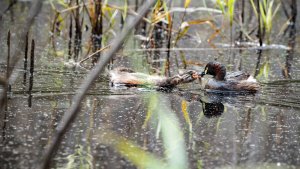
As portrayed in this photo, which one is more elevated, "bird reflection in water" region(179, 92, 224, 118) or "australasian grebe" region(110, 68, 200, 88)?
"australasian grebe" region(110, 68, 200, 88)

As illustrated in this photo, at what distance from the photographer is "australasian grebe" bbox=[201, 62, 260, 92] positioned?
5422 millimetres

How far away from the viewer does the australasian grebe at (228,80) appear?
5.42 meters

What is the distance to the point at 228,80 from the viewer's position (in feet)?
18.5

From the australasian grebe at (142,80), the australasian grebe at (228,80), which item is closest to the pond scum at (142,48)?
the australasian grebe at (142,80)

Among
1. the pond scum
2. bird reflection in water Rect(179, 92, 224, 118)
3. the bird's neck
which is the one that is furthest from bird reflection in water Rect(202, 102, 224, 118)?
the bird's neck

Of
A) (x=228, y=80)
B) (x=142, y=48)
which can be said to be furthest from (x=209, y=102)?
(x=142, y=48)

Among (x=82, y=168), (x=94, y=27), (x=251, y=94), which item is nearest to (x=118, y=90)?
(x=251, y=94)

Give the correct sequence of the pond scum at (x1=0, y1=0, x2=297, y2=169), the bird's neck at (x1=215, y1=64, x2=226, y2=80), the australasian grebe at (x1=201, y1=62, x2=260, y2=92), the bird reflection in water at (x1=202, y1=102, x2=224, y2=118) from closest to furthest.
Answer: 1. the pond scum at (x1=0, y1=0, x2=297, y2=169)
2. the bird reflection in water at (x1=202, y1=102, x2=224, y2=118)
3. the australasian grebe at (x1=201, y1=62, x2=260, y2=92)
4. the bird's neck at (x1=215, y1=64, x2=226, y2=80)

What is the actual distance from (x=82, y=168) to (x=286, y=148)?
1151 mm

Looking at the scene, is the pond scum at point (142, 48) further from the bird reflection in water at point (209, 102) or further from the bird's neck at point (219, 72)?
the bird's neck at point (219, 72)

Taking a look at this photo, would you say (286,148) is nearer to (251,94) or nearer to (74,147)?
(74,147)

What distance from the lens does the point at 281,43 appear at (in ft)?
27.8

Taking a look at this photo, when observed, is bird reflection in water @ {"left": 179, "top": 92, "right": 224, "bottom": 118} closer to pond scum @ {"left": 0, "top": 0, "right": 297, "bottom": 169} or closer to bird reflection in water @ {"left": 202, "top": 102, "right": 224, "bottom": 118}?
bird reflection in water @ {"left": 202, "top": 102, "right": 224, "bottom": 118}

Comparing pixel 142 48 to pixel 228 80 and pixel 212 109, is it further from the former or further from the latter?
pixel 212 109
